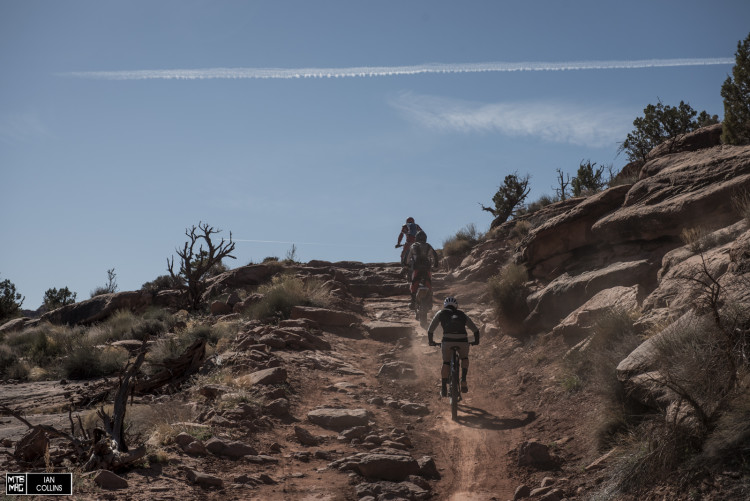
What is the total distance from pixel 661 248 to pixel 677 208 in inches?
33.9

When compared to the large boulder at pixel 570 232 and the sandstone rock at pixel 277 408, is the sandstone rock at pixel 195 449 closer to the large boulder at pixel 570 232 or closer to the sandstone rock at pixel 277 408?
the sandstone rock at pixel 277 408

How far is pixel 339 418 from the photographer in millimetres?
8641

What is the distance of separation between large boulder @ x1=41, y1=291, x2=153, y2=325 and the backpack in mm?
14630

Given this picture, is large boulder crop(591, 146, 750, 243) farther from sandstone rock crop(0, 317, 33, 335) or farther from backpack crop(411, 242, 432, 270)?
sandstone rock crop(0, 317, 33, 335)

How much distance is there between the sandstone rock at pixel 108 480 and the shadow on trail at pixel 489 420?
5091 millimetres

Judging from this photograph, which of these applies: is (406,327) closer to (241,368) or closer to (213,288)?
(241,368)

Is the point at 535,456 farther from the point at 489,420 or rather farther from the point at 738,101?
the point at 738,101

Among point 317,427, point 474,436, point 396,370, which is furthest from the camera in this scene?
point 396,370

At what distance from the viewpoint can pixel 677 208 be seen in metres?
11.3

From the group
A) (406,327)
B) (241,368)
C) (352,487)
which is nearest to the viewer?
(352,487)

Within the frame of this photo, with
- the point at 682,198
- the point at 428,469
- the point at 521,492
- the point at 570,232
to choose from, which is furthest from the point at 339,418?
the point at 570,232

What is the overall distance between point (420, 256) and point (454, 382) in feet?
22.8

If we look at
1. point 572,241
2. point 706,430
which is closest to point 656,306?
point 706,430

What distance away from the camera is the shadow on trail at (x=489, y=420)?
8609mm
